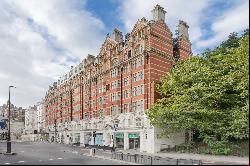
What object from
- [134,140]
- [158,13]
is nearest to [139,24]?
[158,13]

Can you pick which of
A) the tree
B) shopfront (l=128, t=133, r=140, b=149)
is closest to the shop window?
shopfront (l=128, t=133, r=140, b=149)

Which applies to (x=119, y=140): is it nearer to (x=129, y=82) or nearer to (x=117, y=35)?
(x=129, y=82)

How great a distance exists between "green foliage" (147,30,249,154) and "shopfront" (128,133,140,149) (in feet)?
28.7

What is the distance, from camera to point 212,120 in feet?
147

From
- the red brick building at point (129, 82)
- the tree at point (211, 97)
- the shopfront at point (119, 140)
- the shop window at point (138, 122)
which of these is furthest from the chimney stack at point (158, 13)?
the shopfront at point (119, 140)

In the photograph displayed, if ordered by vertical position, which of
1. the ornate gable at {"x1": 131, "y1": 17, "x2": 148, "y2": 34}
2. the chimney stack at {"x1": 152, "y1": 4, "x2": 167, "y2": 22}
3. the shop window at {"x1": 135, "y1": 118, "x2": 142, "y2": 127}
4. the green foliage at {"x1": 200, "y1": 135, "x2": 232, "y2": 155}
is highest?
the chimney stack at {"x1": 152, "y1": 4, "x2": 167, "y2": 22}

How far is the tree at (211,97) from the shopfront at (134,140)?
28.8 feet

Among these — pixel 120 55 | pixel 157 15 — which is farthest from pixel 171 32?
pixel 120 55

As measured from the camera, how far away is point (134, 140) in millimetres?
59656

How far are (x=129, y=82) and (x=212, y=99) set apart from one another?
2011 cm

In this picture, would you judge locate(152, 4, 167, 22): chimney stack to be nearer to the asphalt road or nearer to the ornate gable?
the ornate gable

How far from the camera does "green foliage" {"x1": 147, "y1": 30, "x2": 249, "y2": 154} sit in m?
41.5

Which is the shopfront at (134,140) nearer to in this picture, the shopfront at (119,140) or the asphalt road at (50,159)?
the shopfront at (119,140)

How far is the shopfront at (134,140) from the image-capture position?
58969 millimetres
